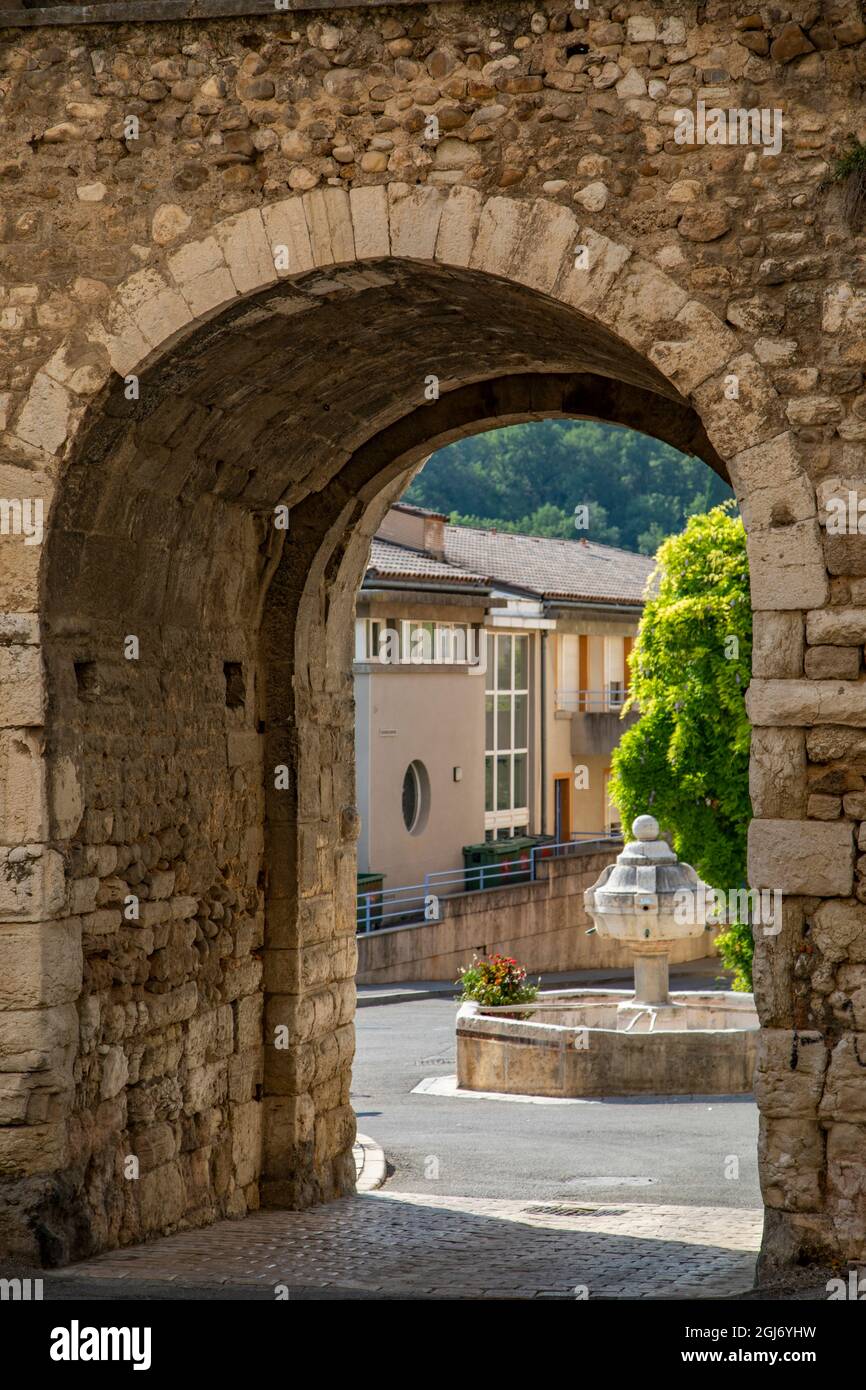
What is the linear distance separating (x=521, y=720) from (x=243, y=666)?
69.2 feet

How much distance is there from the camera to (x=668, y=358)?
6207 millimetres

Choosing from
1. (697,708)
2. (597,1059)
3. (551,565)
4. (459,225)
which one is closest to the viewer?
(459,225)

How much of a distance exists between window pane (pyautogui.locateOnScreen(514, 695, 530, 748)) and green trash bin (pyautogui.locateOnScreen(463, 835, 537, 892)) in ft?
7.85

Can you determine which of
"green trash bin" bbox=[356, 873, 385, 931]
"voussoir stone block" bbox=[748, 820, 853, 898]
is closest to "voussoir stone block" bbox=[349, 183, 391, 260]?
"voussoir stone block" bbox=[748, 820, 853, 898]

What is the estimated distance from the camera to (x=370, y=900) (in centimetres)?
2362

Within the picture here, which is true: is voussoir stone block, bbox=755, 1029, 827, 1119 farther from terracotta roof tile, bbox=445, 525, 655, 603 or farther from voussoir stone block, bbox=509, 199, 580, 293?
terracotta roof tile, bbox=445, 525, 655, 603

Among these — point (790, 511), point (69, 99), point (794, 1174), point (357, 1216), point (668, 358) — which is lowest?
point (357, 1216)

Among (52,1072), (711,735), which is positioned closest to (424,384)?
(52,1072)

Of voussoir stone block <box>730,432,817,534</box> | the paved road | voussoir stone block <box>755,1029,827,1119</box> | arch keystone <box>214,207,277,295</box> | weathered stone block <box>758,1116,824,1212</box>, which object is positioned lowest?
the paved road

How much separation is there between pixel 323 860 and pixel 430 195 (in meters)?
3.98

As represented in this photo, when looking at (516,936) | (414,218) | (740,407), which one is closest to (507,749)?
(516,936)

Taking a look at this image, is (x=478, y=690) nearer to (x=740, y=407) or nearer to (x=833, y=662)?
(x=740, y=407)

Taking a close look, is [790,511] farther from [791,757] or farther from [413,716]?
[413,716]

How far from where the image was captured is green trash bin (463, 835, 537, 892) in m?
26.2
